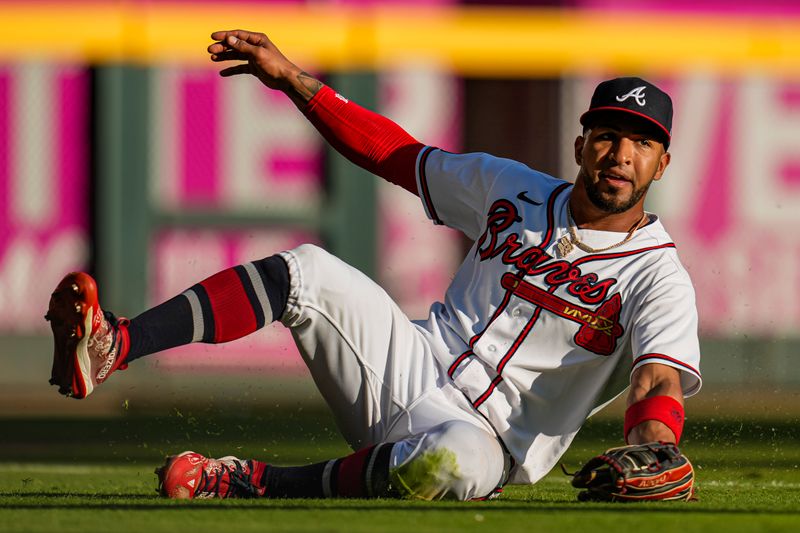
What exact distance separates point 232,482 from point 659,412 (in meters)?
1.09

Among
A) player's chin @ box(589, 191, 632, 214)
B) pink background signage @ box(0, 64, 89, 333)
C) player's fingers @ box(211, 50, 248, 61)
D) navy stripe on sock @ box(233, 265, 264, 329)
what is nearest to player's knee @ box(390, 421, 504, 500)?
navy stripe on sock @ box(233, 265, 264, 329)

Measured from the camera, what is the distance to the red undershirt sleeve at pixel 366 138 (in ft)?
14.0

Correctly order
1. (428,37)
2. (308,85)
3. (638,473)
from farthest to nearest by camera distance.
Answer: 1. (428,37)
2. (308,85)
3. (638,473)

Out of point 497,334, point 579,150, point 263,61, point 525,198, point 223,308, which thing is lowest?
point 497,334

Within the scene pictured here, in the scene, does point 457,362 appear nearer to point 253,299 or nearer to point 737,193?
point 253,299

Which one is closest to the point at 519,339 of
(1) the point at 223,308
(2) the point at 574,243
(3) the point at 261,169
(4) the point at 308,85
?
(2) the point at 574,243

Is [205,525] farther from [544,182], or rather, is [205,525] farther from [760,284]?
[760,284]

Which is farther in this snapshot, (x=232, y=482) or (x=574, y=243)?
(x=574, y=243)

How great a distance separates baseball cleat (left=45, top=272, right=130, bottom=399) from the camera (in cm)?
332

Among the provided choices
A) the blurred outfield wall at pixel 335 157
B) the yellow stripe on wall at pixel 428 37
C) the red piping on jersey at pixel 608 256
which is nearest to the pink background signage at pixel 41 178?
the blurred outfield wall at pixel 335 157

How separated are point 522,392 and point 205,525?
1.04 metres

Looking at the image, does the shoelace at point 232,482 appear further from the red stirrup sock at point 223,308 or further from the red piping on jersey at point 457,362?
the red piping on jersey at point 457,362

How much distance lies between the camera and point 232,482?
373cm

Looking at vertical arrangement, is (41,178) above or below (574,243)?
below
